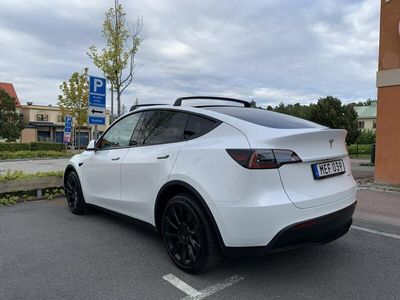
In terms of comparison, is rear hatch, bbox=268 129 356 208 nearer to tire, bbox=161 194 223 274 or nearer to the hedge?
tire, bbox=161 194 223 274

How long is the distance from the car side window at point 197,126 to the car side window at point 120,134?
110 cm

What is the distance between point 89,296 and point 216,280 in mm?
1122

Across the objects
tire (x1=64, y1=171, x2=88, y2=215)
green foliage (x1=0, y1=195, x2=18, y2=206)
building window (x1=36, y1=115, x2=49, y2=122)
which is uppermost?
building window (x1=36, y1=115, x2=49, y2=122)

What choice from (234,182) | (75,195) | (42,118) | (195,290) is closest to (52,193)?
(75,195)

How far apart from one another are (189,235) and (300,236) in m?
1.02

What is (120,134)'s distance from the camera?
5.10 meters

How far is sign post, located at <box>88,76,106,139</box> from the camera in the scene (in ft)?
30.3

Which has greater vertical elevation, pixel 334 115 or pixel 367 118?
pixel 367 118

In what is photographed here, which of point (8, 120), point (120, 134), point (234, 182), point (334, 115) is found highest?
point (8, 120)

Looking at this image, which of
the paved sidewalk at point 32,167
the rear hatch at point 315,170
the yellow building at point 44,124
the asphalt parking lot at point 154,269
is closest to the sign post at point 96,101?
the asphalt parking lot at point 154,269

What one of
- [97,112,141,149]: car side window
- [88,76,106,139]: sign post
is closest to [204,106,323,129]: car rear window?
[97,112,141,149]: car side window

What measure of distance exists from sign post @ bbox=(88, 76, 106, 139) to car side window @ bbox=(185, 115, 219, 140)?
5870mm

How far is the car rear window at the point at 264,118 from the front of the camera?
370 centimetres

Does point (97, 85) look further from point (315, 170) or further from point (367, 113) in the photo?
point (367, 113)
